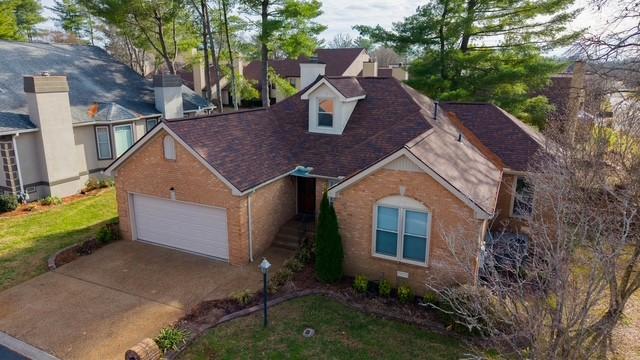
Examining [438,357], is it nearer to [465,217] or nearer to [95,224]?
[465,217]

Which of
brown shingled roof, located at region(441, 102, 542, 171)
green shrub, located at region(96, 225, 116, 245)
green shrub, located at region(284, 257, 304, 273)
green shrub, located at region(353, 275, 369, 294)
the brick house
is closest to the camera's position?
the brick house

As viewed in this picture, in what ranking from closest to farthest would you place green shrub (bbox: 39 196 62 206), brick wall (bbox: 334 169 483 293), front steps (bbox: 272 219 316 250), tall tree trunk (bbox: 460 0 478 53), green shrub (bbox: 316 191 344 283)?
1. brick wall (bbox: 334 169 483 293)
2. green shrub (bbox: 316 191 344 283)
3. front steps (bbox: 272 219 316 250)
4. green shrub (bbox: 39 196 62 206)
5. tall tree trunk (bbox: 460 0 478 53)

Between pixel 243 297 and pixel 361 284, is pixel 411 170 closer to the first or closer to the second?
pixel 361 284

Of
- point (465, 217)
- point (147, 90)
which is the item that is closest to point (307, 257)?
point (465, 217)

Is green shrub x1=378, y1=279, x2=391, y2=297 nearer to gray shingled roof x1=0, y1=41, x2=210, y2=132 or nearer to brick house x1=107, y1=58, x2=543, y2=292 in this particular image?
brick house x1=107, y1=58, x2=543, y2=292

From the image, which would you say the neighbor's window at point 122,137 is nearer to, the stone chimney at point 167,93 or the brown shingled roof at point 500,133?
the stone chimney at point 167,93

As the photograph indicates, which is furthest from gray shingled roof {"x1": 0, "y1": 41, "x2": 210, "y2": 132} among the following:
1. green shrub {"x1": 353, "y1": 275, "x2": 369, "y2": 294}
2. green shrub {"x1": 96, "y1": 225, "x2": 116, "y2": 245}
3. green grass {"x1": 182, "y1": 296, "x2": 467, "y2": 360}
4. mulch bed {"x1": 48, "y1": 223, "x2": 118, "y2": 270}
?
green shrub {"x1": 353, "y1": 275, "x2": 369, "y2": 294}

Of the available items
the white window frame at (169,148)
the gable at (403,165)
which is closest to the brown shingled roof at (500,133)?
the gable at (403,165)
